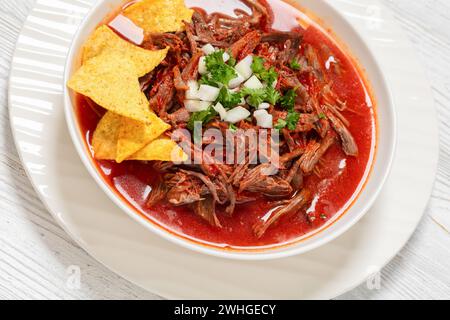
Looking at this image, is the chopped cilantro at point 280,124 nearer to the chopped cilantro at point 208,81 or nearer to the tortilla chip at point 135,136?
the chopped cilantro at point 208,81

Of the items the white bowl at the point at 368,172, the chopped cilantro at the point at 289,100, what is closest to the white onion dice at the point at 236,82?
the chopped cilantro at the point at 289,100

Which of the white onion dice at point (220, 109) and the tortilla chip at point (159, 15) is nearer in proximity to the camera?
the white onion dice at point (220, 109)

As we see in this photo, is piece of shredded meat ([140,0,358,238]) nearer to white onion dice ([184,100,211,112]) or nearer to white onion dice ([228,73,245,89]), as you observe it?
white onion dice ([184,100,211,112])

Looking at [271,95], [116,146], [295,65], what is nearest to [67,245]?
[116,146]

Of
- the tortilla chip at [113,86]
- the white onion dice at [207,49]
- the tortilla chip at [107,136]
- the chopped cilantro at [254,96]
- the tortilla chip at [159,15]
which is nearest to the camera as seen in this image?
the tortilla chip at [113,86]

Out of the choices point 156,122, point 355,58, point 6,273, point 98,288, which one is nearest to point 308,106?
point 355,58

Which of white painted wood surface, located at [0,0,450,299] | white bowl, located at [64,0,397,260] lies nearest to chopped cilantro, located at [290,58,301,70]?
white bowl, located at [64,0,397,260]

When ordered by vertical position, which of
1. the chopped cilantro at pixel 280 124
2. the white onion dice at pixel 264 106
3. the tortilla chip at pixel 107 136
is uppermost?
the white onion dice at pixel 264 106
